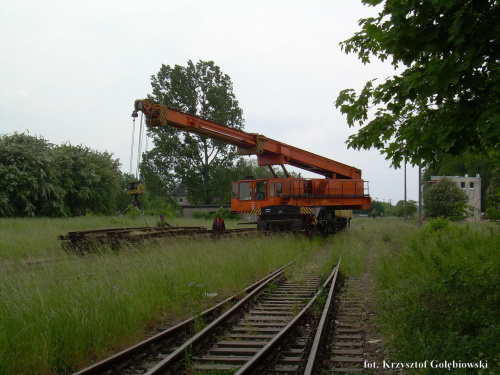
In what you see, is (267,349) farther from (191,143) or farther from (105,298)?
(191,143)

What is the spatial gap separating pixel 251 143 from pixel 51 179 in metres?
23.1

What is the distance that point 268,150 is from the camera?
1816 cm

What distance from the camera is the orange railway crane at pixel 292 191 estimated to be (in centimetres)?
1828

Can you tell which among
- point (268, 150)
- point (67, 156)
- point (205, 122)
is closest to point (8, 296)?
point (205, 122)

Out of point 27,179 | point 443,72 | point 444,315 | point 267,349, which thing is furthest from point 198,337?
point 27,179

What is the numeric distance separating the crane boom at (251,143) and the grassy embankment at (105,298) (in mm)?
3996

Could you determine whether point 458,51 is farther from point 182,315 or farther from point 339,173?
point 339,173

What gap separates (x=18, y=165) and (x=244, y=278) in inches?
1086

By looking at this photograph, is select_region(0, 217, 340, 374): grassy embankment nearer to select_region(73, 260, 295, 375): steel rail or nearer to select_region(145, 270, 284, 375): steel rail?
select_region(73, 260, 295, 375): steel rail

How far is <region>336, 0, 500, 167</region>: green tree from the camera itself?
167 inches

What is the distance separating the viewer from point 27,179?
31.5 meters

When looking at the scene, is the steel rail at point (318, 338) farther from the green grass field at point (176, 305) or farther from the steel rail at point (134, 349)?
the steel rail at point (134, 349)

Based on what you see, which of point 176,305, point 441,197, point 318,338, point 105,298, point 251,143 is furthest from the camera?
point 441,197

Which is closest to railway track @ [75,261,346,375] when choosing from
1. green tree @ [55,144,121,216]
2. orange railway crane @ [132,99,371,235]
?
orange railway crane @ [132,99,371,235]
